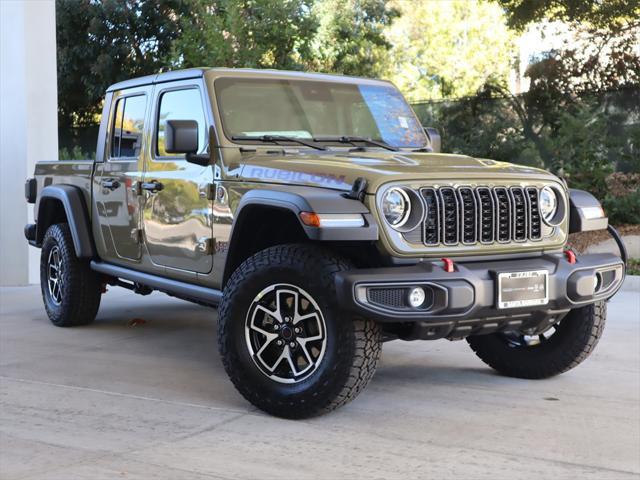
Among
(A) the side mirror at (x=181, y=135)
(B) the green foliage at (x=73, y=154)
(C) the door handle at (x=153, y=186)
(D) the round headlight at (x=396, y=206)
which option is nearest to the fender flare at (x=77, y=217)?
(C) the door handle at (x=153, y=186)

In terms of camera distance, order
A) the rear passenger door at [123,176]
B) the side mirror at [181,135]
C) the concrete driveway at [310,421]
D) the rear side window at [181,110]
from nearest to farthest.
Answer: the concrete driveway at [310,421], the side mirror at [181,135], the rear side window at [181,110], the rear passenger door at [123,176]

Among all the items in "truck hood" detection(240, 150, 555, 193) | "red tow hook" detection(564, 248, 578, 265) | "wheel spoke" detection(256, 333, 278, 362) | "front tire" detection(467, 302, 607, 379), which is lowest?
"front tire" detection(467, 302, 607, 379)

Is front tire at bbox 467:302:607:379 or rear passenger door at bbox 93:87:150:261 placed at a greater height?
rear passenger door at bbox 93:87:150:261

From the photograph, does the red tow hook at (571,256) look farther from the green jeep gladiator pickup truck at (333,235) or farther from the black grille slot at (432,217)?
the black grille slot at (432,217)

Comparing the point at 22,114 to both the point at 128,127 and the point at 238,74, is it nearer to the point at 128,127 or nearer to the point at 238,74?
the point at 128,127

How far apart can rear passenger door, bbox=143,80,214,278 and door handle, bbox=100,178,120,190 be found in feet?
1.64

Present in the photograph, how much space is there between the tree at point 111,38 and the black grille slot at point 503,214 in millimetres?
17036

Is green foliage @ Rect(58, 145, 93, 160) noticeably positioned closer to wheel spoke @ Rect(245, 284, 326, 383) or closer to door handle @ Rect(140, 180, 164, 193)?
door handle @ Rect(140, 180, 164, 193)

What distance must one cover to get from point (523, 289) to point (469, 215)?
0.47 meters

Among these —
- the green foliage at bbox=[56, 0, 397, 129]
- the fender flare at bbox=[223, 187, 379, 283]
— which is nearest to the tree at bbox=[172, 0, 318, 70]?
the green foliage at bbox=[56, 0, 397, 129]

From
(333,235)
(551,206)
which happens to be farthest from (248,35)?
(333,235)

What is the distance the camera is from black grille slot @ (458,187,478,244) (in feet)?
16.3

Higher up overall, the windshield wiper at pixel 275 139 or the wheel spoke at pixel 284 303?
the windshield wiper at pixel 275 139

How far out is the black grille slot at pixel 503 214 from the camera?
511 centimetres
